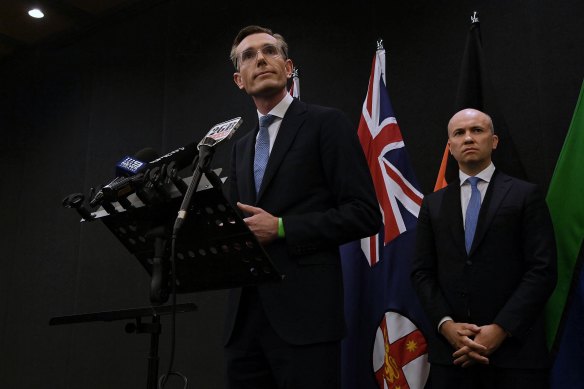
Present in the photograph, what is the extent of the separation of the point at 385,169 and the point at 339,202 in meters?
1.36

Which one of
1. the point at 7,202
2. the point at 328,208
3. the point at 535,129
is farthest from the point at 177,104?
the point at 328,208

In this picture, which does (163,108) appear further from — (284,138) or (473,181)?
(284,138)

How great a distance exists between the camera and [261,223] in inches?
54.4

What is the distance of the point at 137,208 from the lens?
1299 millimetres

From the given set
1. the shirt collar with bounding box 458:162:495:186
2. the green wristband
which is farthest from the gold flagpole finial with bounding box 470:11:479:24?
the green wristband

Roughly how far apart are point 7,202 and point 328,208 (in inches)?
183

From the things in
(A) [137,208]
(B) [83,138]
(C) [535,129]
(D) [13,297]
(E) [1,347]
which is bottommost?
(E) [1,347]

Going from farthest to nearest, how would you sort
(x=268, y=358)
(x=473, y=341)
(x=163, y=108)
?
1. (x=163, y=108)
2. (x=473, y=341)
3. (x=268, y=358)

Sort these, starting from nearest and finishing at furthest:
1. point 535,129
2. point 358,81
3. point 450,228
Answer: point 450,228, point 535,129, point 358,81

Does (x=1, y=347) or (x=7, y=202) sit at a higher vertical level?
(x=7, y=202)

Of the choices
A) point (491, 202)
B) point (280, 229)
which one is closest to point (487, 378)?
point (491, 202)

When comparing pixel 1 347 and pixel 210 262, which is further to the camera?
pixel 1 347

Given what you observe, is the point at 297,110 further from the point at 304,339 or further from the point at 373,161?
the point at 373,161

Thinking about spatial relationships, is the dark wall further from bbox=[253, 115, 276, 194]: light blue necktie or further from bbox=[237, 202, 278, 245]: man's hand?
bbox=[237, 202, 278, 245]: man's hand
